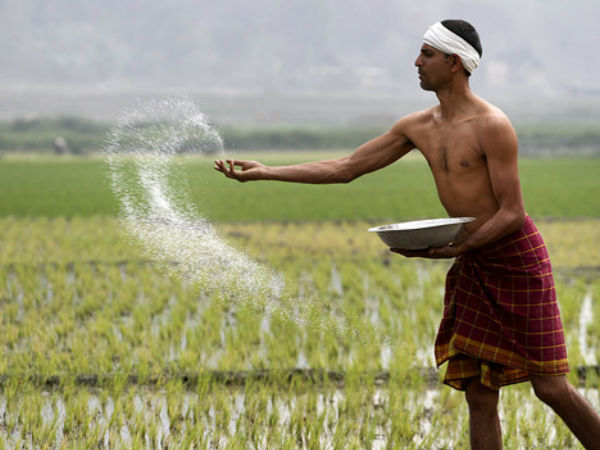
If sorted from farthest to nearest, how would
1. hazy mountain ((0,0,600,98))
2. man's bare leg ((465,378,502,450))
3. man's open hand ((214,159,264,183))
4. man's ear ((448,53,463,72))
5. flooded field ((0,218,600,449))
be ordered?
hazy mountain ((0,0,600,98)) < flooded field ((0,218,600,449)) < man's open hand ((214,159,264,183)) < man's bare leg ((465,378,502,450)) < man's ear ((448,53,463,72))

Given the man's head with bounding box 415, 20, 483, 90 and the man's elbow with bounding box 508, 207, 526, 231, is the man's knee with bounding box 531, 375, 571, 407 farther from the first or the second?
the man's head with bounding box 415, 20, 483, 90

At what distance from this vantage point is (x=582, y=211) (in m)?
12.7

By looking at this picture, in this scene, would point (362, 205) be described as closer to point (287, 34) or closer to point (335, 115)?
point (335, 115)

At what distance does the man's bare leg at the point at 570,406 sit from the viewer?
7.90 feet

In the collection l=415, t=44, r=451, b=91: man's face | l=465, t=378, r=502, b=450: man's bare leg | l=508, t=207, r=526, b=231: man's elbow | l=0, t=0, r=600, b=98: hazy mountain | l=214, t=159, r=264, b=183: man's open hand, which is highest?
l=0, t=0, r=600, b=98: hazy mountain

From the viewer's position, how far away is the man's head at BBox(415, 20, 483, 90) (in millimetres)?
2408

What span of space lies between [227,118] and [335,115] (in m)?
15.6

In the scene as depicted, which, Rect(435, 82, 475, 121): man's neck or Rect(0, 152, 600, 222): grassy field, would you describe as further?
Rect(0, 152, 600, 222): grassy field

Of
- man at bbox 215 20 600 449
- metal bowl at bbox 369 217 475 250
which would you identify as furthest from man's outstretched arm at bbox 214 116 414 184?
metal bowl at bbox 369 217 475 250

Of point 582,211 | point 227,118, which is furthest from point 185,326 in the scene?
point 227,118

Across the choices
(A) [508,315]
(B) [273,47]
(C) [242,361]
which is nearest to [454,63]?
(A) [508,315]

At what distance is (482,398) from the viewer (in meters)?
2.54

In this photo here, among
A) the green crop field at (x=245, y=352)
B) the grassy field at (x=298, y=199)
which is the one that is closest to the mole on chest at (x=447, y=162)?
the green crop field at (x=245, y=352)

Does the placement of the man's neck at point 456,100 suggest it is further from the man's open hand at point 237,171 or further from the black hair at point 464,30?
the man's open hand at point 237,171
